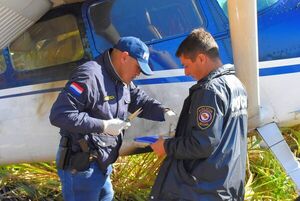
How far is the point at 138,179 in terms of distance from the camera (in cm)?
496

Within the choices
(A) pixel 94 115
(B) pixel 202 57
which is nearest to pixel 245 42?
(B) pixel 202 57

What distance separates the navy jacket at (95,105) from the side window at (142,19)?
1.62 ft

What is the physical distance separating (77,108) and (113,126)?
23cm

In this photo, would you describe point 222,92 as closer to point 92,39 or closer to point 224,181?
point 224,181

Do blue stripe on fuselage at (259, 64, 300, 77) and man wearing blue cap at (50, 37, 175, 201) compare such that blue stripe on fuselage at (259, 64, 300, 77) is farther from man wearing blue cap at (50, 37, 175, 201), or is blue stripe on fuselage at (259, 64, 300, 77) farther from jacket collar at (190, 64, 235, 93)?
man wearing blue cap at (50, 37, 175, 201)

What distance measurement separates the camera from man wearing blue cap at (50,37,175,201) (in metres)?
3.01

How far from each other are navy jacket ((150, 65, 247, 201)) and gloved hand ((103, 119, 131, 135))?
0.39 meters

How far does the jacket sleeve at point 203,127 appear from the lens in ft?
8.68

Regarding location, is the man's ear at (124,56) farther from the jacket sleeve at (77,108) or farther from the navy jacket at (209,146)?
the navy jacket at (209,146)

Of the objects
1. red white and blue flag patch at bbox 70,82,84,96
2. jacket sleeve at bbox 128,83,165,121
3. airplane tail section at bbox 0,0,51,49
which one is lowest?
jacket sleeve at bbox 128,83,165,121

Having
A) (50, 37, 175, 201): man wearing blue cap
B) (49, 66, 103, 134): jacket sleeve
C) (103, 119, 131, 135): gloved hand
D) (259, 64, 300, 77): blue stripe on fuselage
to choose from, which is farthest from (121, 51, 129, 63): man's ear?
(259, 64, 300, 77): blue stripe on fuselage

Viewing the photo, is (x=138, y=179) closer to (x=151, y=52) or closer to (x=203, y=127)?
(x=151, y=52)

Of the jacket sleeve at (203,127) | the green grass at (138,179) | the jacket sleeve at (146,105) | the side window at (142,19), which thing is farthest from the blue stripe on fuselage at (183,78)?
the green grass at (138,179)

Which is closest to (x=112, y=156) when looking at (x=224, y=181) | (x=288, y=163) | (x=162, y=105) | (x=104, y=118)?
(x=104, y=118)
